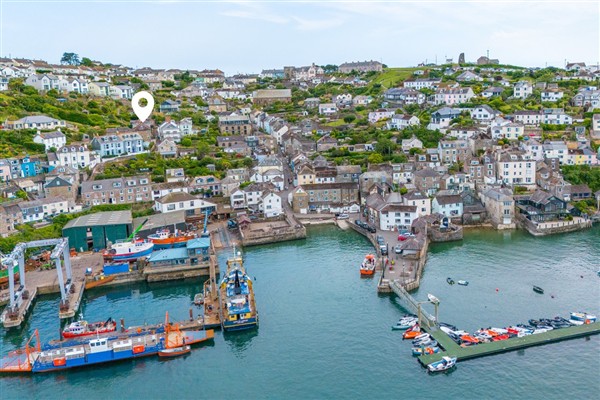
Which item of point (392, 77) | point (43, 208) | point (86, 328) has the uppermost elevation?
point (392, 77)

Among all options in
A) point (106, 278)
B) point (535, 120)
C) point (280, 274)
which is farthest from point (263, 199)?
point (535, 120)

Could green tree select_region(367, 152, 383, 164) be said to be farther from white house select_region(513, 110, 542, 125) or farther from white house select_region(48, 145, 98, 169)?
white house select_region(48, 145, 98, 169)

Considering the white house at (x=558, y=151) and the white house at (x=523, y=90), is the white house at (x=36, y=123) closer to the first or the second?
the white house at (x=558, y=151)

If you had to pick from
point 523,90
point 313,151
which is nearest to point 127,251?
point 313,151

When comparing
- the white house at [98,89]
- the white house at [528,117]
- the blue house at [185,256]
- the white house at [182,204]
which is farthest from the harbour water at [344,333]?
the white house at [98,89]

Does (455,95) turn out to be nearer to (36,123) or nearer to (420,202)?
(420,202)

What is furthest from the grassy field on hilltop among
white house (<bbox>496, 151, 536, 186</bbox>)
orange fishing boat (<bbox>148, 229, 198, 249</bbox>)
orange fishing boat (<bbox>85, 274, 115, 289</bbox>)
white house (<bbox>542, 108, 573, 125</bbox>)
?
orange fishing boat (<bbox>85, 274, 115, 289</bbox>)
